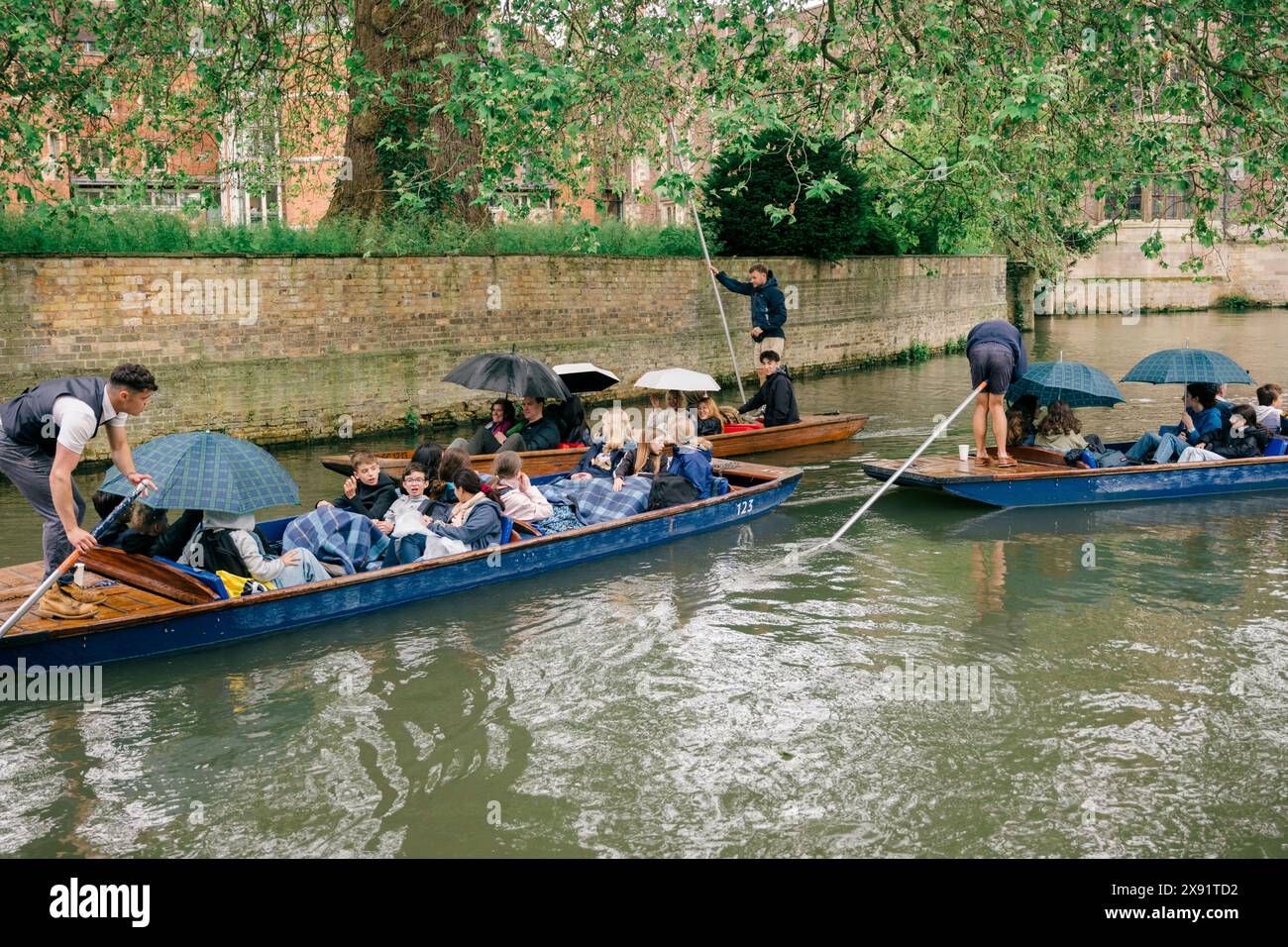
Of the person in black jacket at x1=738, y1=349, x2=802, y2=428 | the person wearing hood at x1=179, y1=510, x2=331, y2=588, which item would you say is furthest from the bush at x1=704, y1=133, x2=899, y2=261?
the person wearing hood at x1=179, y1=510, x2=331, y2=588

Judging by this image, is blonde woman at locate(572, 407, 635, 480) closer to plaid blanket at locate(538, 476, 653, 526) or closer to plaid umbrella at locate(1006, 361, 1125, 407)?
plaid blanket at locate(538, 476, 653, 526)

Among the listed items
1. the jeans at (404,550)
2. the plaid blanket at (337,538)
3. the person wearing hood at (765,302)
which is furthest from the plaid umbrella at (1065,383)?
the plaid blanket at (337,538)

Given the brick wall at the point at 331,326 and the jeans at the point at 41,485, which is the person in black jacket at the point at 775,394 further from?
the jeans at the point at 41,485

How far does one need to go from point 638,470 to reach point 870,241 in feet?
47.1

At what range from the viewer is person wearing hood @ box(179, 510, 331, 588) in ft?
21.6

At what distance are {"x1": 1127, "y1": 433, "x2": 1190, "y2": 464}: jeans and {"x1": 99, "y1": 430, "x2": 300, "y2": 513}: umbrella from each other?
7.31 metres

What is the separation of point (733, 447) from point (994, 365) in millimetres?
2864

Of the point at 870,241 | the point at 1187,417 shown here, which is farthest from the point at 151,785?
the point at 870,241

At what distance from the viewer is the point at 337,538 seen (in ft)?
24.4

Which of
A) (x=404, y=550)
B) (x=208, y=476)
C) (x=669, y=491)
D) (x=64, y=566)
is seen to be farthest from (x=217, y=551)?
(x=669, y=491)

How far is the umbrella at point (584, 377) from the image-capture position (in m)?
11.6

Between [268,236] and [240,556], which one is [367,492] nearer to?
[240,556]

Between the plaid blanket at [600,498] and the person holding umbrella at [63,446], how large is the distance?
3264 millimetres

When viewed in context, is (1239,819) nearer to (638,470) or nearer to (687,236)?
(638,470)
